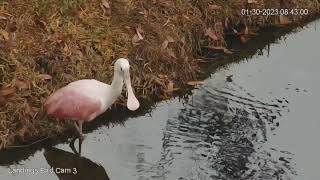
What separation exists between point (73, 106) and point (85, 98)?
11cm

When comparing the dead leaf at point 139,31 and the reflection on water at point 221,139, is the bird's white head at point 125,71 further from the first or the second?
the dead leaf at point 139,31

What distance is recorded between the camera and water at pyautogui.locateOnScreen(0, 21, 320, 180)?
5219 millimetres

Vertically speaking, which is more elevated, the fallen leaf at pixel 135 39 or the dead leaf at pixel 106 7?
the dead leaf at pixel 106 7

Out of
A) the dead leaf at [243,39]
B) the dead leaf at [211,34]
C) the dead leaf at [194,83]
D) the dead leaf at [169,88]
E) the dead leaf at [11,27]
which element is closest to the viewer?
the dead leaf at [11,27]

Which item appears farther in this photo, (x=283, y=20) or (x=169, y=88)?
(x=283, y=20)

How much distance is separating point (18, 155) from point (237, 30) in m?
3.36

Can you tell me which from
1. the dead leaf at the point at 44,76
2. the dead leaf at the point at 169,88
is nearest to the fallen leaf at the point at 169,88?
the dead leaf at the point at 169,88

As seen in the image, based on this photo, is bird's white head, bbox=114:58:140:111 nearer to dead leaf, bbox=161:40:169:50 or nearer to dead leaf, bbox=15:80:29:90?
dead leaf, bbox=15:80:29:90

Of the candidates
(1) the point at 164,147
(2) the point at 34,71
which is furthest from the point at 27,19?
(1) the point at 164,147

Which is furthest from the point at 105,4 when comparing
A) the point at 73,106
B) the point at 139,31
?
the point at 73,106

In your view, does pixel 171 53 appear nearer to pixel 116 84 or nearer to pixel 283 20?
pixel 116 84

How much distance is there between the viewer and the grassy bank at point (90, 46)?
5535 mm

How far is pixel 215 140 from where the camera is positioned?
Answer: 565 cm

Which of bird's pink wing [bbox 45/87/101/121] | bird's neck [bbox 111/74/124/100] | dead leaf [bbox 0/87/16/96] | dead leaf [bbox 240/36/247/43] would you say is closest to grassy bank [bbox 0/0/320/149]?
dead leaf [bbox 0/87/16/96]
